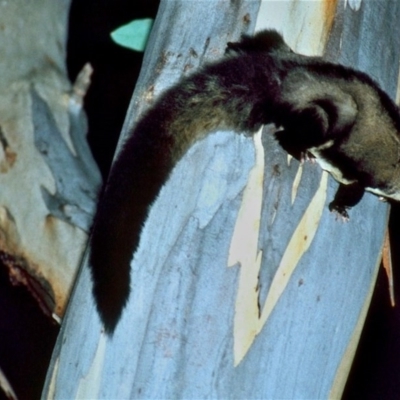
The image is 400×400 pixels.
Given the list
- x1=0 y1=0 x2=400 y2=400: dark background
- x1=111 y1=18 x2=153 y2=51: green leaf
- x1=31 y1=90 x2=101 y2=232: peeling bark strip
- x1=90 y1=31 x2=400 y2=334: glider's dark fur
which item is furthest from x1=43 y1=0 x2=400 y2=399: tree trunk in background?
x1=0 y1=0 x2=400 y2=400: dark background

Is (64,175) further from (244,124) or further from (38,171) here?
(244,124)

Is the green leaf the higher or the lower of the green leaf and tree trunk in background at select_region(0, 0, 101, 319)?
the higher

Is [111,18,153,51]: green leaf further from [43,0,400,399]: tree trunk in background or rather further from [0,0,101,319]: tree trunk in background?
[43,0,400,399]: tree trunk in background

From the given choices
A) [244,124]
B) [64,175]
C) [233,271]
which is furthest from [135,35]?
Result: [233,271]

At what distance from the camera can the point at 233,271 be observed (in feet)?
5.86

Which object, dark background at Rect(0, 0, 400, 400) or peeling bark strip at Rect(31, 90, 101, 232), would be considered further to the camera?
dark background at Rect(0, 0, 400, 400)

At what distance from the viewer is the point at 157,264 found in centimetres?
177

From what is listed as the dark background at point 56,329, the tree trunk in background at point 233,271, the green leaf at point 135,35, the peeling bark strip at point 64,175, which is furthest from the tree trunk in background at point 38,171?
the tree trunk in background at point 233,271

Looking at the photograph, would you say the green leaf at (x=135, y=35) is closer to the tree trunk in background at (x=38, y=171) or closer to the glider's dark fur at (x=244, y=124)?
the tree trunk in background at (x=38, y=171)

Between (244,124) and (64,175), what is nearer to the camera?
(244,124)

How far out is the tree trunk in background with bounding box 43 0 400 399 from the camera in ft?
5.64

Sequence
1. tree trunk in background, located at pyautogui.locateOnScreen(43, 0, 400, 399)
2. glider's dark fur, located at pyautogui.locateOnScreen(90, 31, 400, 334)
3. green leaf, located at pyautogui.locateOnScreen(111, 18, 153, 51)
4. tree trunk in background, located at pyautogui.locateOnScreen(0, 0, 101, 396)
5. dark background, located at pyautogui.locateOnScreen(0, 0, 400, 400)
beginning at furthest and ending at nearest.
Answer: dark background, located at pyautogui.locateOnScreen(0, 0, 400, 400) < green leaf, located at pyautogui.locateOnScreen(111, 18, 153, 51) < tree trunk in background, located at pyautogui.locateOnScreen(0, 0, 101, 396) < glider's dark fur, located at pyautogui.locateOnScreen(90, 31, 400, 334) < tree trunk in background, located at pyautogui.locateOnScreen(43, 0, 400, 399)

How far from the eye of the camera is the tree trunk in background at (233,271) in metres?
1.72

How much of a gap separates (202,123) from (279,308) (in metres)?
0.55
